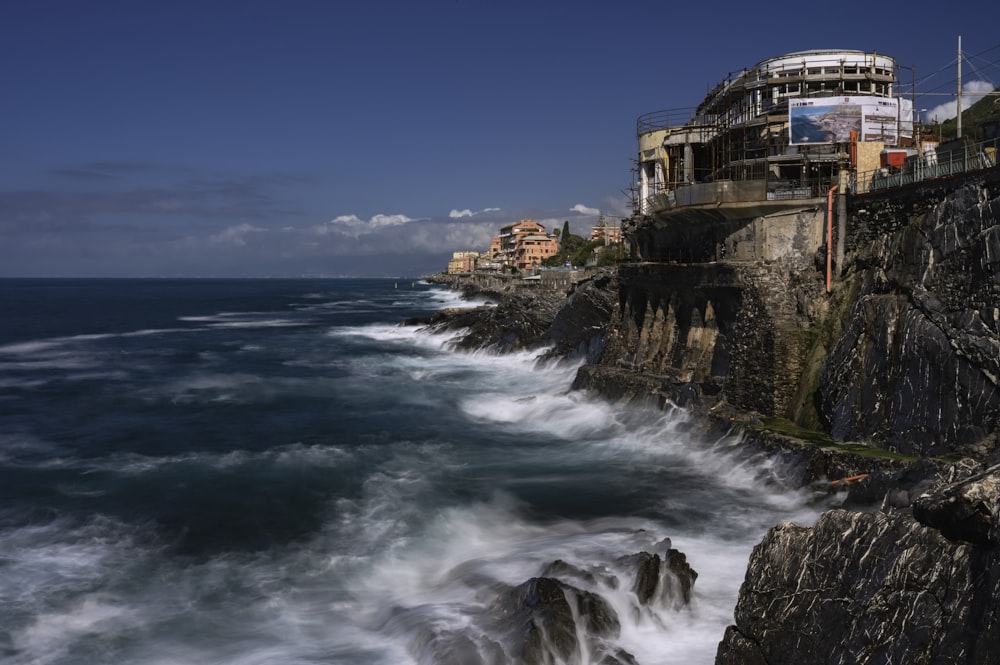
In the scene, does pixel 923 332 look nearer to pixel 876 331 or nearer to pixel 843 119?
pixel 876 331

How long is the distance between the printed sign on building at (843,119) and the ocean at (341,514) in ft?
45.4

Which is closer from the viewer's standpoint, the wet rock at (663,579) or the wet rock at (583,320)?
the wet rock at (663,579)

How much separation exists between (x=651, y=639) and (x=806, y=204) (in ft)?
63.3

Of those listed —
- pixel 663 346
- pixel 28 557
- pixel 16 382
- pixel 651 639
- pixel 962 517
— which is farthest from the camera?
pixel 16 382

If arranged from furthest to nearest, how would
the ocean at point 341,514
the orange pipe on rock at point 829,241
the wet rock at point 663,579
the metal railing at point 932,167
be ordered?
the orange pipe on rock at point 829,241
the metal railing at point 932,167
the ocean at point 341,514
the wet rock at point 663,579

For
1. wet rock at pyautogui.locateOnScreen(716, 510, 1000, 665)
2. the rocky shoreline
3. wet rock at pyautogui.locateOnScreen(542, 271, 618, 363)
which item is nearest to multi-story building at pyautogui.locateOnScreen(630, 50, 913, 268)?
wet rock at pyautogui.locateOnScreen(542, 271, 618, 363)

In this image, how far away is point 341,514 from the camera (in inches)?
891

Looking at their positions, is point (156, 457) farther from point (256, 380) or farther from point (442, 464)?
point (256, 380)

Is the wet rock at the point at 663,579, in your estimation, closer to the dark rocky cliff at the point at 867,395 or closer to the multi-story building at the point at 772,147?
the dark rocky cliff at the point at 867,395

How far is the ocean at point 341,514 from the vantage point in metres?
15.1

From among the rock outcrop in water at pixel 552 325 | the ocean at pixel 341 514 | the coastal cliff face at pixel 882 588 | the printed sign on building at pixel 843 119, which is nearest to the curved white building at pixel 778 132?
the printed sign on building at pixel 843 119

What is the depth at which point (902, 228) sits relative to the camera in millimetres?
23734

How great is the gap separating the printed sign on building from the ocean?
1385 cm

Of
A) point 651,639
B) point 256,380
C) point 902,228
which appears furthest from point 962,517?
point 256,380
